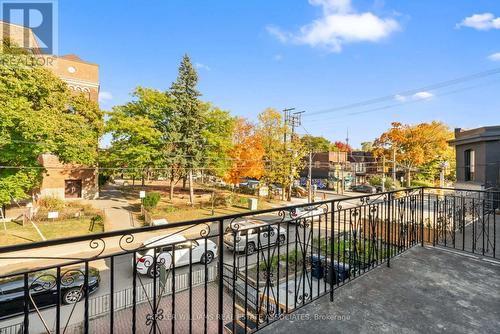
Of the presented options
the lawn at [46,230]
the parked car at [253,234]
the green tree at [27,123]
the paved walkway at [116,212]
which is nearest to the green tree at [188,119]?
the paved walkway at [116,212]

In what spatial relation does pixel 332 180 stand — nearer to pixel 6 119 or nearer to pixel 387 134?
pixel 387 134

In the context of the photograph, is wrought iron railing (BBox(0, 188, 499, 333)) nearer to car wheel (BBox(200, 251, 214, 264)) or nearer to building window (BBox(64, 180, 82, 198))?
car wheel (BBox(200, 251, 214, 264))

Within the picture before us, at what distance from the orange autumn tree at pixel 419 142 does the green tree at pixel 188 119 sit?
23.0m

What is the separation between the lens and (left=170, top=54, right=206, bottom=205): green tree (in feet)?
65.2

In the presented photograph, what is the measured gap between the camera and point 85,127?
1745 cm

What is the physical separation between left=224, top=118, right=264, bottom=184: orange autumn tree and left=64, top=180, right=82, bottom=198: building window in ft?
42.9

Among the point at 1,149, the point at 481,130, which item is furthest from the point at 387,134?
the point at 1,149

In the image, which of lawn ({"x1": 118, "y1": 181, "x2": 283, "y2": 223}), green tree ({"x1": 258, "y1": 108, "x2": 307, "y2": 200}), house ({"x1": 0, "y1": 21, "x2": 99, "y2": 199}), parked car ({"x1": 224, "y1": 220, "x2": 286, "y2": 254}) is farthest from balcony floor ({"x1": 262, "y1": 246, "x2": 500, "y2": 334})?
house ({"x1": 0, "y1": 21, "x2": 99, "y2": 199})

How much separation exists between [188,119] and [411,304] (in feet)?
64.1

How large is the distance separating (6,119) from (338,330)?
15904mm

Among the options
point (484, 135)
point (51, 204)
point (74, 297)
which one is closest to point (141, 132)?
point (51, 204)

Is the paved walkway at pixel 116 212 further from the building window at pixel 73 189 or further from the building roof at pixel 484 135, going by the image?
the building roof at pixel 484 135

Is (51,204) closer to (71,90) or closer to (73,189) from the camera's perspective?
(73,189)

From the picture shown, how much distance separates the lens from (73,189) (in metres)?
21.9
